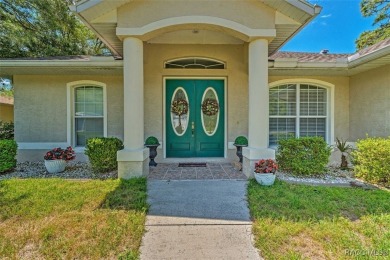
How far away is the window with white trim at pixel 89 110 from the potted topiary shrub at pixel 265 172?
18.1ft

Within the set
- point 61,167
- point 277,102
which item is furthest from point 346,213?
point 61,167

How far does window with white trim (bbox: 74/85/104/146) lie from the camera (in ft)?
26.1

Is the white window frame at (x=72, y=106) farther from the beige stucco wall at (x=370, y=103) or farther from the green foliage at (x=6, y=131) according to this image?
the beige stucco wall at (x=370, y=103)

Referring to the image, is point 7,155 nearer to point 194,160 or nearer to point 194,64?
point 194,160

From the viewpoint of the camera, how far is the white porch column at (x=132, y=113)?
5367 millimetres

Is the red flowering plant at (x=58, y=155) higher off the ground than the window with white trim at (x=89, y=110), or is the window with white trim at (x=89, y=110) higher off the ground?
the window with white trim at (x=89, y=110)

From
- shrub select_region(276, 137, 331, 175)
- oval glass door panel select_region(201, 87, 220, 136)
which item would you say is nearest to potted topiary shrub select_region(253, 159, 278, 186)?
shrub select_region(276, 137, 331, 175)

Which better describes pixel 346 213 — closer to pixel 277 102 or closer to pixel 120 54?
pixel 277 102

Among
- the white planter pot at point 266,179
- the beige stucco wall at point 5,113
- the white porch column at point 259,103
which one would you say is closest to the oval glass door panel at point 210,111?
the white porch column at point 259,103

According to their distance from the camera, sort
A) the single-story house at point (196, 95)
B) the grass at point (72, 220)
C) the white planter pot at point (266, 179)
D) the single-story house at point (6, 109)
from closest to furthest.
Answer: the grass at point (72, 220) < the white planter pot at point (266, 179) < the single-story house at point (196, 95) < the single-story house at point (6, 109)

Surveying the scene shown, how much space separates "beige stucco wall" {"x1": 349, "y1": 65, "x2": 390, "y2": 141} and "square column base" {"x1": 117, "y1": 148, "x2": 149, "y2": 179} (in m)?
6.78

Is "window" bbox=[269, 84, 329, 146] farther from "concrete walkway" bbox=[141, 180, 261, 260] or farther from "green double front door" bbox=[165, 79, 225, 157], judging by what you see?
"concrete walkway" bbox=[141, 180, 261, 260]

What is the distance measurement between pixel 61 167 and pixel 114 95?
280cm

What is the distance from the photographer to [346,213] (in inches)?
150
